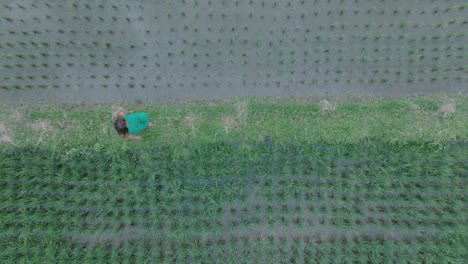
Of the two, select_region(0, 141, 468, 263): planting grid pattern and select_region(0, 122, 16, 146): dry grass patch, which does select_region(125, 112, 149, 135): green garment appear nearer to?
select_region(0, 141, 468, 263): planting grid pattern

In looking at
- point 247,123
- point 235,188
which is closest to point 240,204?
point 235,188

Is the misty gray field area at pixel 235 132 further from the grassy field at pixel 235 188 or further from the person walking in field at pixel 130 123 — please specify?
the person walking in field at pixel 130 123

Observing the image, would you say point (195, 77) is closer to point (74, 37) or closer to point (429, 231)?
point (74, 37)

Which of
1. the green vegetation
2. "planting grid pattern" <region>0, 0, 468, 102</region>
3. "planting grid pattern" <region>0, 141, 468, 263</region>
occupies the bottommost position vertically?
"planting grid pattern" <region>0, 141, 468, 263</region>

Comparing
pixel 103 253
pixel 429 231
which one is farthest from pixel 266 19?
pixel 103 253

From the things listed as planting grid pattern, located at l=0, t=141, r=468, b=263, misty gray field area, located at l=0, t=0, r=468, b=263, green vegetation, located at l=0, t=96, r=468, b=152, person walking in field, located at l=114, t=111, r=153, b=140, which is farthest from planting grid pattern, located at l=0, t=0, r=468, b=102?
planting grid pattern, located at l=0, t=141, r=468, b=263

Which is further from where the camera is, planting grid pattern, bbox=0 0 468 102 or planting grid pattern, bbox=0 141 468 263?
planting grid pattern, bbox=0 0 468 102

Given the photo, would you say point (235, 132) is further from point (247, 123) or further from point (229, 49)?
point (229, 49)
